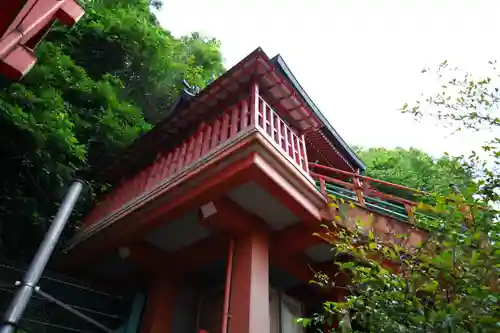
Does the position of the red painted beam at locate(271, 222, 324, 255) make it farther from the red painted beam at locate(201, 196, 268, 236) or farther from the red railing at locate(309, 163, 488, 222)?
the red railing at locate(309, 163, 488, 222)

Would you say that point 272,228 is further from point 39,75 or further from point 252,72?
point 39,75

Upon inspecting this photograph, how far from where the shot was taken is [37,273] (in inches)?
203

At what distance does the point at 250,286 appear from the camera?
16.9 ft

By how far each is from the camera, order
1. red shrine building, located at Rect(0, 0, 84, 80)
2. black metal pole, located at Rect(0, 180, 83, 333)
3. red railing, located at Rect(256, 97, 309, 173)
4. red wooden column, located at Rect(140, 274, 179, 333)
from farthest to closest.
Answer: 1. red wooden column, located at Rect(140, 274, 179, 333)
2. red railing, located at Rect(256, 97, 309, 173)
3. black metal pole, located at Rect(0, 180, 83, 333)
4. red shrine building, located at Rect(0, 0, 84, 80)

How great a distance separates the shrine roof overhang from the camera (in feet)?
21.0

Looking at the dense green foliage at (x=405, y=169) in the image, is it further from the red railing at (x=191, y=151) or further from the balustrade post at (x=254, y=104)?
the red railing at (x=191, y=151)

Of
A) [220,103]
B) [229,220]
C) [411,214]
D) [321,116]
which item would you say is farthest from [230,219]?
[321,116]

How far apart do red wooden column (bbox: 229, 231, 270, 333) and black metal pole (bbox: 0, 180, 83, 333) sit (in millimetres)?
2368

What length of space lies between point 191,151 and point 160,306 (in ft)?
8.04

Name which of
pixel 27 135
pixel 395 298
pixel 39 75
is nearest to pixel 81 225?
pixel 27 135

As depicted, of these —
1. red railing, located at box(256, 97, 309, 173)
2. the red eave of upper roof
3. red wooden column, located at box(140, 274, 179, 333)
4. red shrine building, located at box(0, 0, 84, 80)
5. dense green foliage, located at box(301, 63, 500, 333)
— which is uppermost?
the red eave of upper roof

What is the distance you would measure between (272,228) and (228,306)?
1356 mm

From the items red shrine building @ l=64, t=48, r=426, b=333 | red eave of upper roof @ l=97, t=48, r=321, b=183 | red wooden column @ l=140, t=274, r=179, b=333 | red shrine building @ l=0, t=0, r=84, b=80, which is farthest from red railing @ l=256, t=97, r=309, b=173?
red wooden column @ l=140, t=274, r=179, b=333

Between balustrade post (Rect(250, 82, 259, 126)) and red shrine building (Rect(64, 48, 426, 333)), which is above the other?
balustrade post (Rect(250, 82, 259, 126))
